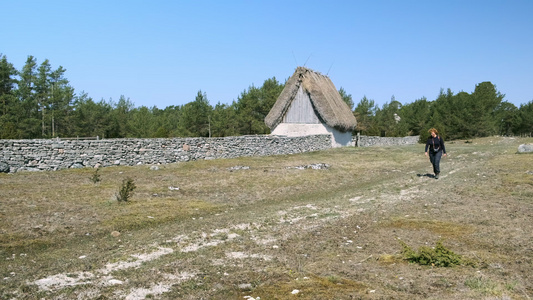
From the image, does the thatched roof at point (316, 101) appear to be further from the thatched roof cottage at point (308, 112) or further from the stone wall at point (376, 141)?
the stone wall at point (376, 141)

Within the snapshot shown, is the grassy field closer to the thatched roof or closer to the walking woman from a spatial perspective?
the walking woman

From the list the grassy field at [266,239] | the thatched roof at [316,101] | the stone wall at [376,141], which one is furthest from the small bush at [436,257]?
the stone wall at [376,141]

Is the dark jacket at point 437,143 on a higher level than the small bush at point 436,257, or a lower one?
higher

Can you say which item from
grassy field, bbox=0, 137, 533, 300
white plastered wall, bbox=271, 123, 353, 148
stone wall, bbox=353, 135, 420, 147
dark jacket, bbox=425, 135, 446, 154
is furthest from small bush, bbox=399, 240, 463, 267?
stone wall, bbox=353, 135, 420, 147

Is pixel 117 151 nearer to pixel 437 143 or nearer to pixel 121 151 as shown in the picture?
pixel 121 151

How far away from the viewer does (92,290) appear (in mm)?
5562

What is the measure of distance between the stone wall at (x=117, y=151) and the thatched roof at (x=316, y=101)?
35.4 feet

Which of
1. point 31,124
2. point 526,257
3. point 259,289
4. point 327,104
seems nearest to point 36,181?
point 259,289

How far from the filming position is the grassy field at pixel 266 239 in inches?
221

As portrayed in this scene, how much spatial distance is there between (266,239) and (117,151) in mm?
15060

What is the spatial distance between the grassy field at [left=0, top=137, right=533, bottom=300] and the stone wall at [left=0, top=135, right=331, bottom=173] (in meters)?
2.61

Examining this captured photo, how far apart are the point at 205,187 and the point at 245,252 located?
8.17 m

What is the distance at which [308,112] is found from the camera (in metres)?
41.6

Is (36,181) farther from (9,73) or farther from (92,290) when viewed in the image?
(9,73)
